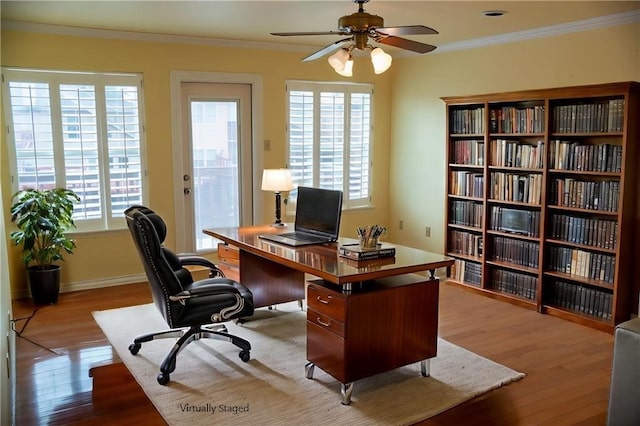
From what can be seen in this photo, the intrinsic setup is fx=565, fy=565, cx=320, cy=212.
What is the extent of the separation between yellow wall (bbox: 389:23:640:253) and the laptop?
7.99 ft

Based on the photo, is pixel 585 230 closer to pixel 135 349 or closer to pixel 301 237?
pixel 301 237

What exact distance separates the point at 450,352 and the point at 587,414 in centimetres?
99

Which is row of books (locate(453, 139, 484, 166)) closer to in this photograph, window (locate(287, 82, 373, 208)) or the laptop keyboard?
window (locate(287, 82, 373, 208))

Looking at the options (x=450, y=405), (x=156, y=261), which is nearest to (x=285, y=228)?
(x=156, y=261)

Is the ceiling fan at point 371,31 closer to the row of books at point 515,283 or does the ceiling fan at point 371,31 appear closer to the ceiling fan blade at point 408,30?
the ceiling fan blade at point 408,30

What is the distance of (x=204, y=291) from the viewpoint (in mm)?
3504

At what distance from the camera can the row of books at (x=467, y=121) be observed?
531cm

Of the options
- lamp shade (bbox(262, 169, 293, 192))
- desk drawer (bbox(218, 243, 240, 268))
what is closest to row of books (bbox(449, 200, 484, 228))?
lamp shade (bbox(262, 169, 293, 192))

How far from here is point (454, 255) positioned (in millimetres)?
5707

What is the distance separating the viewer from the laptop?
3832 millimetres

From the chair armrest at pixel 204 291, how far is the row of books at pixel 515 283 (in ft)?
8.91

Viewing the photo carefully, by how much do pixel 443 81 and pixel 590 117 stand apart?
1.90 m

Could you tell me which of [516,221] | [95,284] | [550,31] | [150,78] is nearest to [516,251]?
[516,221]

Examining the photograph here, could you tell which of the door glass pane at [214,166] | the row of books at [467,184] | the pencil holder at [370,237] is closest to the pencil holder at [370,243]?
the pencil holder at [370,237]
